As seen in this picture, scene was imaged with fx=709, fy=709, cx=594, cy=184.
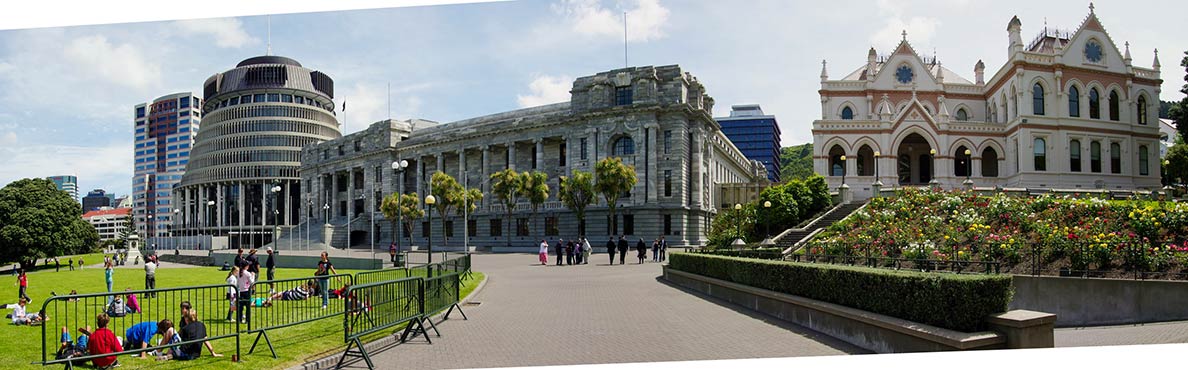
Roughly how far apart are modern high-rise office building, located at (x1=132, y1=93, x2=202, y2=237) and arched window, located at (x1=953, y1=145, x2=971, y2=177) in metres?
160

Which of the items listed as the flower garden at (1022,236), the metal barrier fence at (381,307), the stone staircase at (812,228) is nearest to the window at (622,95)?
the stone staircase at (812,228)

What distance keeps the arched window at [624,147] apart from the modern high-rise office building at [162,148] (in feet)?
440

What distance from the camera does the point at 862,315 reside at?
11.8 metres

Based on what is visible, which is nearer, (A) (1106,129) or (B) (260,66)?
(A) (1106,129)

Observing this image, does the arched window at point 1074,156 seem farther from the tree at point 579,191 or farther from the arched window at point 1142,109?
the tree at point 579,191

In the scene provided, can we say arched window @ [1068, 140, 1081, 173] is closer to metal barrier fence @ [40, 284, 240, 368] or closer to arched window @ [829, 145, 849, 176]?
arched window @ [829, 145, 849, 176]

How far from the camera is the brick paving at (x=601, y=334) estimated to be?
11898 millimetres

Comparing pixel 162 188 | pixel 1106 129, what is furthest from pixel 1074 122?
pixel 162 188

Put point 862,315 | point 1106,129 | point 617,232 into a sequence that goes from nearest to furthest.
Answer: point 862,315 → point 1106,129 → point 617,232

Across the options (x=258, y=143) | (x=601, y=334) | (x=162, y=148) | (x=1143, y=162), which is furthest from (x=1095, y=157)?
(x=162, y=148)

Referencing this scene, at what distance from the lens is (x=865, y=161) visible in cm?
4441

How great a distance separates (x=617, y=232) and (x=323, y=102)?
81148 millimetres

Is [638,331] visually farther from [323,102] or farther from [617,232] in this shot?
[323,102]

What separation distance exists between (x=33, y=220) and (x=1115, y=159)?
63978mm
